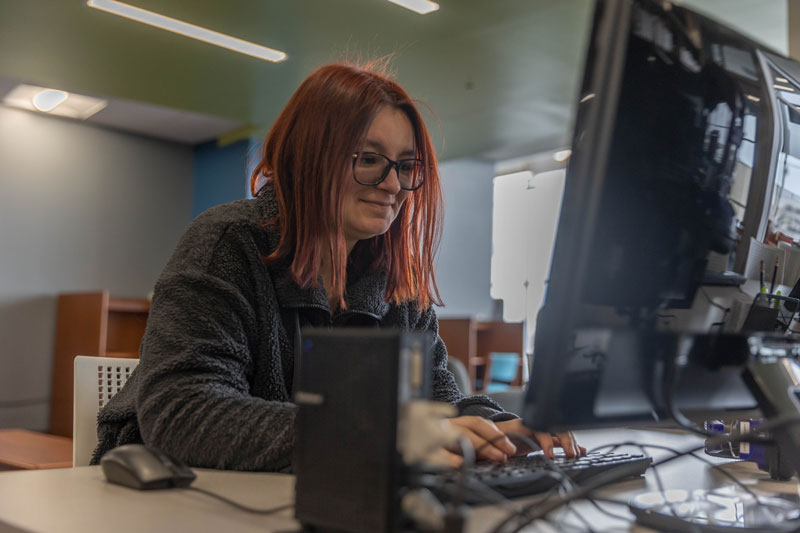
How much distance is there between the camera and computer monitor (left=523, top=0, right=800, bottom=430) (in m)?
0.48

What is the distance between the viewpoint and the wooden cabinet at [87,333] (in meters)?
4.71

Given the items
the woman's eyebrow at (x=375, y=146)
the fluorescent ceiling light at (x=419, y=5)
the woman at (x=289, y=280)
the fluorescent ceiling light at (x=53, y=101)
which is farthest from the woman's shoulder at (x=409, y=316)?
the fluorescent ceiling light at (x=53, y=101)

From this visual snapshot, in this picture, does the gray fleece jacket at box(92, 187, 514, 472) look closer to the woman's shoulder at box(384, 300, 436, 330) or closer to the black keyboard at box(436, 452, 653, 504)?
the woman's shoulder at box(384, 300, 436, 330)

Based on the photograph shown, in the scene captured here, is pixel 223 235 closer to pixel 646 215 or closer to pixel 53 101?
pixel 646 215

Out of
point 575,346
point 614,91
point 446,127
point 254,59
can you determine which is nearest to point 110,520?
point 575,346

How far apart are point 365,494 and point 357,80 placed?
85cm

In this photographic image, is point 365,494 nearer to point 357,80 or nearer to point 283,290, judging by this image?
point 283,290

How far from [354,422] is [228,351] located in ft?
1.59

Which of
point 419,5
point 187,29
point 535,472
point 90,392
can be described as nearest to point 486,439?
point 535,472

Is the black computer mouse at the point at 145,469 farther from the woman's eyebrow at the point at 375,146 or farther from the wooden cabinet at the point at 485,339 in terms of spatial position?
the wooden cabinet at the point at 485,339

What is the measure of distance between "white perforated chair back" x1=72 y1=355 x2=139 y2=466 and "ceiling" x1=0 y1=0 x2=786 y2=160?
1.91 m

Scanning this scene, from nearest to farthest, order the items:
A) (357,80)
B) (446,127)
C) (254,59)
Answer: (357,80)
(254,59)
(446,127)

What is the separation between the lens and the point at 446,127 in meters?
5.82

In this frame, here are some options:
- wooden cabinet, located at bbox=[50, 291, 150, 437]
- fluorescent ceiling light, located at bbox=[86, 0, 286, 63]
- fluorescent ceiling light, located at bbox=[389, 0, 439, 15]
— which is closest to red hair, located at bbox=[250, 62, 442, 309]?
fluorescent ceiling light, located at bbox=[389, 0, 439, 15]
